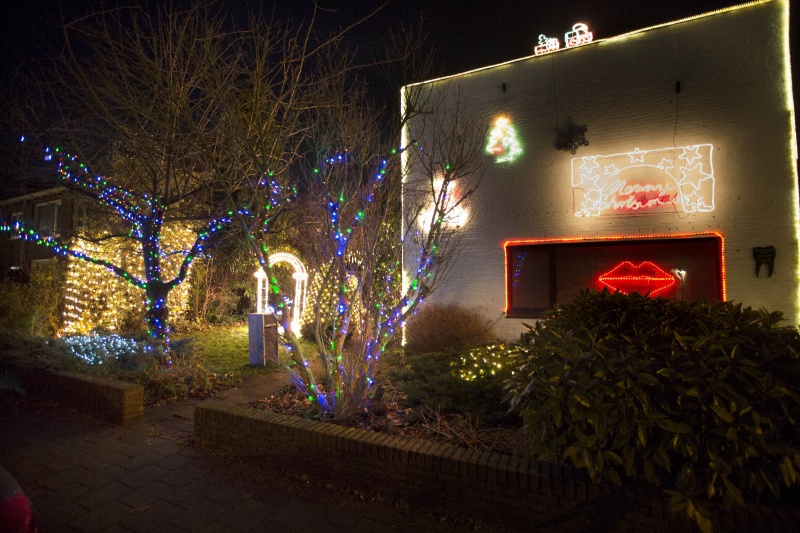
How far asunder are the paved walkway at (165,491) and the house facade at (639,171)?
4496 millimetres

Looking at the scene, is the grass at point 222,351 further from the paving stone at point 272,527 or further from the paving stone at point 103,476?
the paving stone at point 272,527

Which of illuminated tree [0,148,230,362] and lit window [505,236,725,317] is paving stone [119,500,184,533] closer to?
illuminated tree [0,148,230,362]

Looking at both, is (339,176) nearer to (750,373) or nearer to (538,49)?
(750,373)

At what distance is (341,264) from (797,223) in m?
7.80

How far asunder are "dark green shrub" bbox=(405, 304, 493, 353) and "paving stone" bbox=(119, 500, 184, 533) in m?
5.73

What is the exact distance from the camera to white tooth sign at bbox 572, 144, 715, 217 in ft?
26.2

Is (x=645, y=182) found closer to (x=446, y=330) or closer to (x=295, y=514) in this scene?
(x=446, y=330)

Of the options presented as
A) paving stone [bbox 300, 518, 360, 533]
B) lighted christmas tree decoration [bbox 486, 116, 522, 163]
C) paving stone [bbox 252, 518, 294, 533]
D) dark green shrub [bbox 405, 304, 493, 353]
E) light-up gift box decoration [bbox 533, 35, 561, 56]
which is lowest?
paving stone [bbox 252, 518, 294, 533]

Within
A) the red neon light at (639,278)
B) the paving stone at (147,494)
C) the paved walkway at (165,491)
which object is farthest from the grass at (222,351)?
the red neon light at (639,278)

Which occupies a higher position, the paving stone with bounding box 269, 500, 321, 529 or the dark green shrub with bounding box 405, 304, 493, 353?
the dark green shrub with bounding box 405, 304, 493, 353

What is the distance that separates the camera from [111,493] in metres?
3.71

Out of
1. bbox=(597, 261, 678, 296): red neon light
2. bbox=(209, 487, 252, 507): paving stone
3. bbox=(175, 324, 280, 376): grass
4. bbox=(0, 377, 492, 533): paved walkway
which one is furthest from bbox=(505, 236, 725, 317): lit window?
bbox=(209, 487, 252, 507): paving stone

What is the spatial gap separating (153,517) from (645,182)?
8950 mm

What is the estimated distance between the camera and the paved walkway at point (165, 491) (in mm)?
3240
